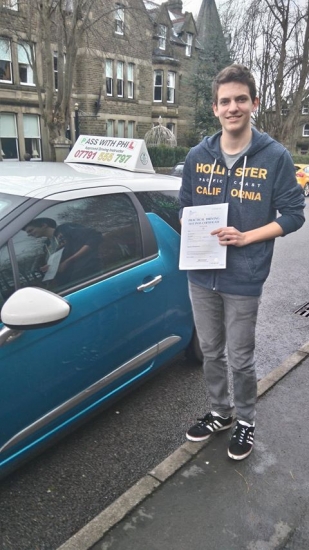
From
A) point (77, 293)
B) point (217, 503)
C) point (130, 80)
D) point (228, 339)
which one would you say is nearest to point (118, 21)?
point (130, 80)

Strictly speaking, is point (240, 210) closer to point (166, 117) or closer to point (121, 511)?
point (121, 511)

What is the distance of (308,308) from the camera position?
17.9 ft

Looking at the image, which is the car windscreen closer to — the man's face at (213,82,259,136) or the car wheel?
the man's face at (213,82,259,136)

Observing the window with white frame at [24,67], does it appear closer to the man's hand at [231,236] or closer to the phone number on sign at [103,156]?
the phone number on sign at [103,156]

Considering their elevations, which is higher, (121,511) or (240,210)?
(240,210)

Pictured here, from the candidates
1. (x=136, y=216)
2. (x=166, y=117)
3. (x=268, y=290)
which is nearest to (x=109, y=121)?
(x=166, y=117)

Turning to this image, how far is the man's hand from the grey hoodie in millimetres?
67

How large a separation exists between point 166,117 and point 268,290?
93.8 ft

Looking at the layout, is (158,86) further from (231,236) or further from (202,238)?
(231,236)

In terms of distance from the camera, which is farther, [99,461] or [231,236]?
[99,461]

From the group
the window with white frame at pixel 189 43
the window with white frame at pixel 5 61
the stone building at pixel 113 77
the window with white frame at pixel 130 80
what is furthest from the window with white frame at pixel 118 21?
the window with white frame at pixel 189 43

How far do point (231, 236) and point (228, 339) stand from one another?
2.05 feet

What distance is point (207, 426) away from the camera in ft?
8.86

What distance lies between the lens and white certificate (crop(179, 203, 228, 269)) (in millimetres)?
2209
